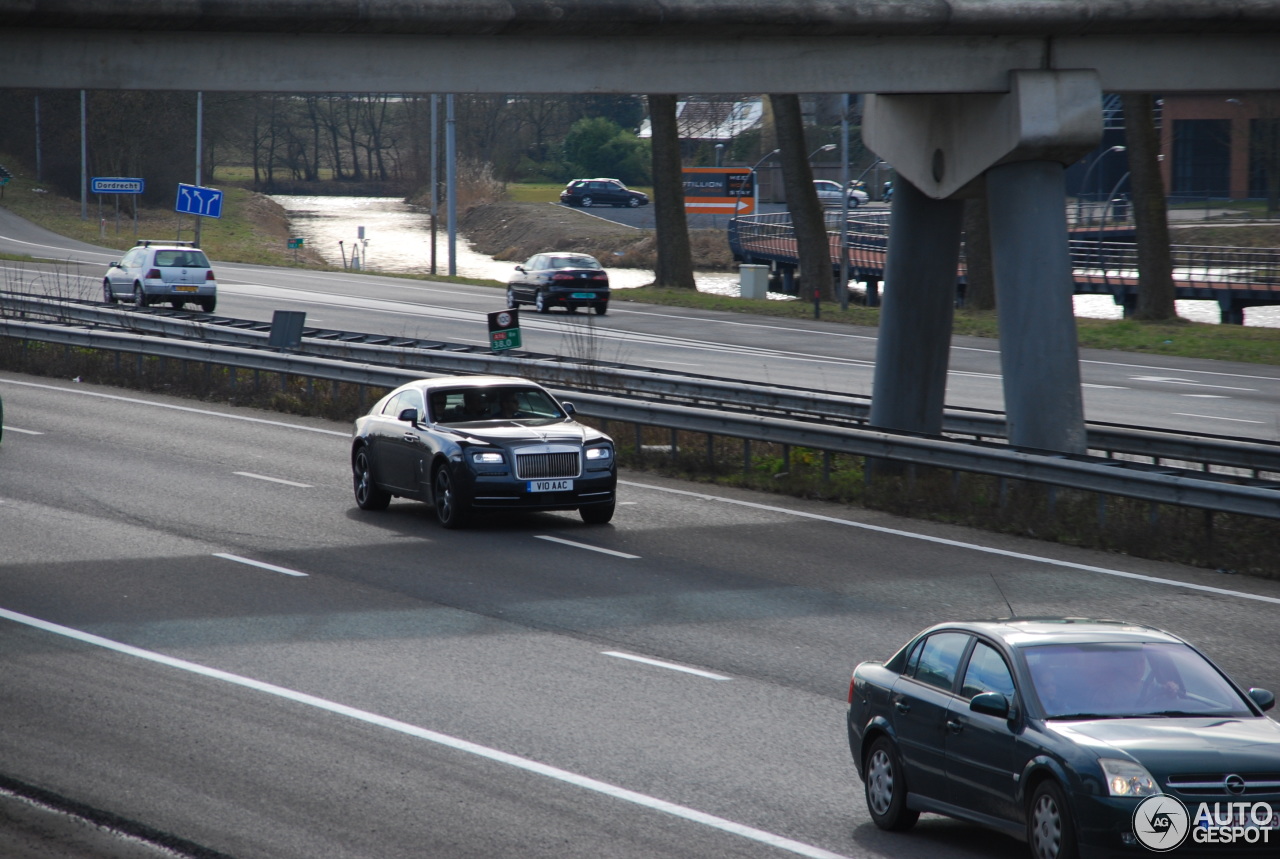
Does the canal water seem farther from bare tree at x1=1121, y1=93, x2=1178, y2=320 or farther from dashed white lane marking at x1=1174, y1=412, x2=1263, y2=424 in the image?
dashed white lane marking at x1=1174, y1=412, x2=1263, y2=424

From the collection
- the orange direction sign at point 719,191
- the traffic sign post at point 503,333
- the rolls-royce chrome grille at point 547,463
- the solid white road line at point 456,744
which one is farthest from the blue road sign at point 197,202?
the solid white road line at point 456,744

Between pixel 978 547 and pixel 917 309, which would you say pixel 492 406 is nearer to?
pixel 978 547

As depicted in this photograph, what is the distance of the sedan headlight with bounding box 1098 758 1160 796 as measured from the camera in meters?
6.30

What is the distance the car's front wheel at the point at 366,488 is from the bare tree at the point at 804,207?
33.7 meters

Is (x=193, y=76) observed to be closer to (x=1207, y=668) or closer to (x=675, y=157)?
(x=1207, y=668)

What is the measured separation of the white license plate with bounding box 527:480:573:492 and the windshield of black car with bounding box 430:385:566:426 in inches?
42.4

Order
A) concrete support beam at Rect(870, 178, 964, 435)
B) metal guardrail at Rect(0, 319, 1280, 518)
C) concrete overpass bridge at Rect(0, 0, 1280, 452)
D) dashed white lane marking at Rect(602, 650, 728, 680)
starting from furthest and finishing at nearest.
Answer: concrete support beam at Rect(870, 178, 964, 435) < concrete overpass bridge at Rect(0, 0, 1280, 452) < metal guardrail at Rect(0, 319, 1280, 518) < dashed white lane marking at Rect(602, 650, 728, 680)

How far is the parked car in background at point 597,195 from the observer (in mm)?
104875

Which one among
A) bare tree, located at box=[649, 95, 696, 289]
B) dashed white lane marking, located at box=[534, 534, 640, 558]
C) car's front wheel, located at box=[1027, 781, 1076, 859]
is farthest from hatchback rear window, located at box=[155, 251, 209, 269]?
car's front wheel, located at box=[1027, 781, 1076, 859]

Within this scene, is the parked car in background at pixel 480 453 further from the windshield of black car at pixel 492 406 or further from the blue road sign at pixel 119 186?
the blue road sign at pixel 119 186

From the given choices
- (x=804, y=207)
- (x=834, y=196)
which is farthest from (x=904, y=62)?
(x=834, y=196)

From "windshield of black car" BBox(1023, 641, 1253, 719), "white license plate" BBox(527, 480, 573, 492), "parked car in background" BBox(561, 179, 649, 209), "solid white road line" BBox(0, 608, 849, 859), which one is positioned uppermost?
"parked car in background" BBox(561, 179, 649, 209)

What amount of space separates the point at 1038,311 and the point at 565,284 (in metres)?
29.7

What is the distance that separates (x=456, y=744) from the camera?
931cm
